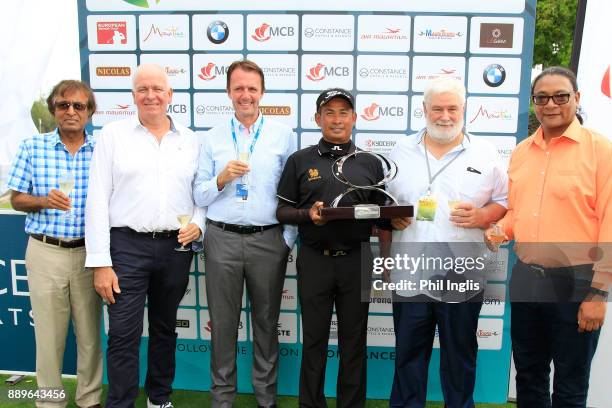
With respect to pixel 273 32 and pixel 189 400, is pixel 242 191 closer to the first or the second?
pixel 273 32

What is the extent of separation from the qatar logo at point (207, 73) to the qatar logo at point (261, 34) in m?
0.35

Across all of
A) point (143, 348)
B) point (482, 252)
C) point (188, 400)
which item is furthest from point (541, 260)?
point (143, 348)

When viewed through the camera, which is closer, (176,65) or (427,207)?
(427,207)

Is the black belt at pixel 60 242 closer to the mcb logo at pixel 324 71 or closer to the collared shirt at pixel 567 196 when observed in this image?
the mcb logo at pixel 324 71

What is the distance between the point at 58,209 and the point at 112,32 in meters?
1.40

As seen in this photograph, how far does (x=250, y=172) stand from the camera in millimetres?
2869

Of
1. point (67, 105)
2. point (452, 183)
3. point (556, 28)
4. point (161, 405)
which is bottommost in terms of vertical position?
point (161, 405)

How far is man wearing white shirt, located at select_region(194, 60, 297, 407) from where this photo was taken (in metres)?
2.82

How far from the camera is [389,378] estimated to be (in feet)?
11.9

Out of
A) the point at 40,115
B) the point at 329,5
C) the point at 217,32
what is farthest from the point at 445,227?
the point at 40,115

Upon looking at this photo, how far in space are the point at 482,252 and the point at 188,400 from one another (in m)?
2.34

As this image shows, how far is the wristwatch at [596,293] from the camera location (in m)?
2.25

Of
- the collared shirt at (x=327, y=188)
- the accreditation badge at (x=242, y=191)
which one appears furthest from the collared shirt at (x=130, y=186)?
the collared shirt at (x=327, y=188)

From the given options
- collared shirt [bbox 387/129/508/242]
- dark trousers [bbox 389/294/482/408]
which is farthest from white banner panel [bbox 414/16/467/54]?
dark trousers [bbox 389/294/482/408]
